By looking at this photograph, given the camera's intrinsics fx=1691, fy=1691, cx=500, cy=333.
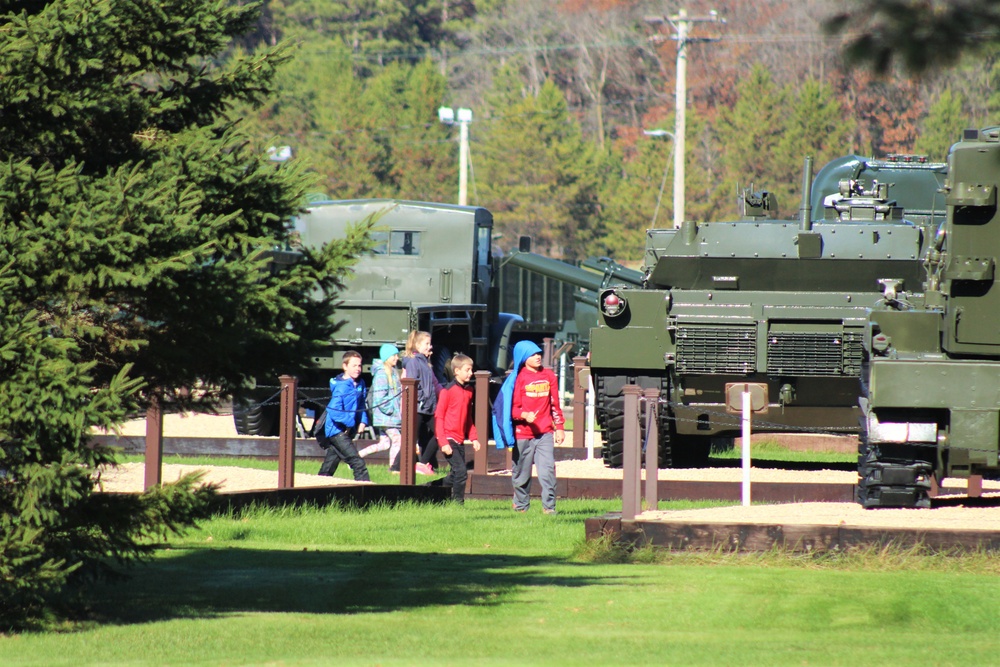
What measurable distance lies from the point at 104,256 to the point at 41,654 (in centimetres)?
188

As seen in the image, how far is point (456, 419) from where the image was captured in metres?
15.8

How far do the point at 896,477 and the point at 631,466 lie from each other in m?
2.02

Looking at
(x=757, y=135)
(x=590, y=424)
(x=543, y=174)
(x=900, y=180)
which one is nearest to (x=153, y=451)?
(x=590, y=424)

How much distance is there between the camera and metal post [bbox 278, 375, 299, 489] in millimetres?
14898

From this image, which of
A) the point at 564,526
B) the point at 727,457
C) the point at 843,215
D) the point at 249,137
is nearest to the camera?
the point at 249,137

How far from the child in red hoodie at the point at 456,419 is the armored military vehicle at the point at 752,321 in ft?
5.96

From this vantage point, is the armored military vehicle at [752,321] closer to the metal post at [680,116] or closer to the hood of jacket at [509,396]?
the hood of jacket at [509,396]

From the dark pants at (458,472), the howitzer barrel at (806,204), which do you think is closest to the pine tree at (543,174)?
the howitzer barrel at (806,204)

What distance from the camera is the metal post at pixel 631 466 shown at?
1181 cm

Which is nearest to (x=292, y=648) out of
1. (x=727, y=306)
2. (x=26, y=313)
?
(x=26, y=313)

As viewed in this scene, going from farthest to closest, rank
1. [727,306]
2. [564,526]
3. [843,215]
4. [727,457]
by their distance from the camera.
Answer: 1. [727,457]
2. [843,215]
3. [727,306]
4. [564,526]

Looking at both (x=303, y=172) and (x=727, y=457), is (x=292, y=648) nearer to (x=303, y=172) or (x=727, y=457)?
(x=303, y=172)

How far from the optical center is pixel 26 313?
7.87 meters

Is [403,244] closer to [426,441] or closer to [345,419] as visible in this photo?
[426,441]
